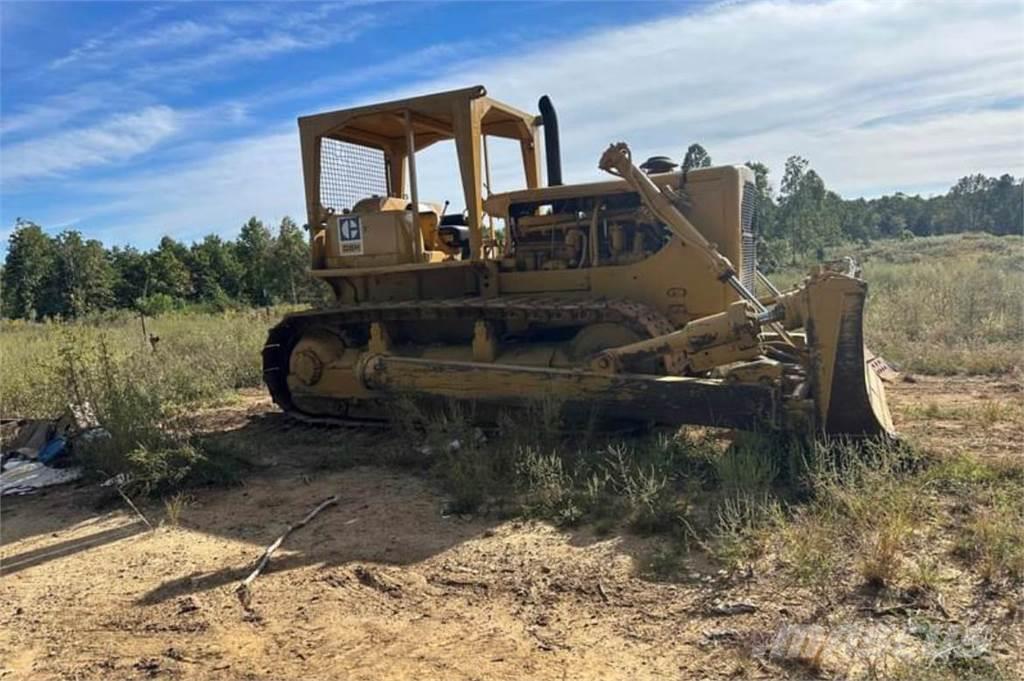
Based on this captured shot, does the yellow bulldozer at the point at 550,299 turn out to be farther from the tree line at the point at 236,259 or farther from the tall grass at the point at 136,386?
the tree line at the point at 236,259

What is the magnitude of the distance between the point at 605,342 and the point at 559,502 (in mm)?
1901

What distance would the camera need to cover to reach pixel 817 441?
4.79m

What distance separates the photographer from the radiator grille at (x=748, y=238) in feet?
21.9

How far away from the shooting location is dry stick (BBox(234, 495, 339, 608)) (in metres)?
4.03

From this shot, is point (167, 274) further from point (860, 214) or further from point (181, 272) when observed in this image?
point (860, 214)

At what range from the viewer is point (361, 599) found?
12.9ft

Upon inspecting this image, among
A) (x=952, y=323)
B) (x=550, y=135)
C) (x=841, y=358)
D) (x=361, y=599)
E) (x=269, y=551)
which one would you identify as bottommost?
(x=361, y=599)

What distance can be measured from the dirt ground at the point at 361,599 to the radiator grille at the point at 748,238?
2.04 metres

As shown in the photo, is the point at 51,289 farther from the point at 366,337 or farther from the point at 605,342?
the point at 605,342

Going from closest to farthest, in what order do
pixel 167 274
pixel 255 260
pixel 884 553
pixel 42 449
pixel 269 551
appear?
pixel 884 553, pixel 269 551, pixel 42 449, pixel 167 274, pixel 255 260

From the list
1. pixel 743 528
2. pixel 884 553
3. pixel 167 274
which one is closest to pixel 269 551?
pixel 743 528

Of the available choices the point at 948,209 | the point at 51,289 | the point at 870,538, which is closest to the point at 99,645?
the point at 870,538

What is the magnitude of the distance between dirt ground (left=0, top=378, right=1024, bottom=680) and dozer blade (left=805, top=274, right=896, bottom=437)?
120cm

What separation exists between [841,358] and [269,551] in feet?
12.1
